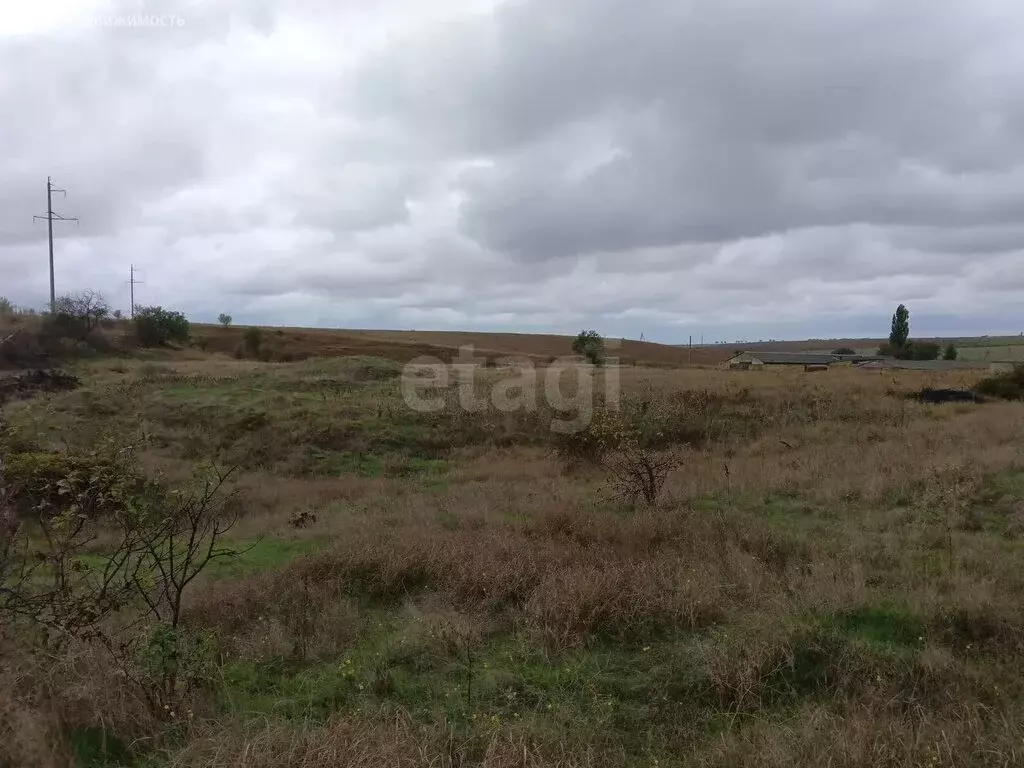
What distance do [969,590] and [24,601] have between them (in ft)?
24.8

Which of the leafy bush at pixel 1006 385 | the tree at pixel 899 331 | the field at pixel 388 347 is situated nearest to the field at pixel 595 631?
the leafy bush at pixel 1006 385

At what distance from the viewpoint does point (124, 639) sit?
4969mm

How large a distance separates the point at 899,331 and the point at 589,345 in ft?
173

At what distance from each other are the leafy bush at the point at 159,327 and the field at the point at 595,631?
45.8m

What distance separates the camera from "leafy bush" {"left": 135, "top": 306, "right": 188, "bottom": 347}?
5262 centimetres

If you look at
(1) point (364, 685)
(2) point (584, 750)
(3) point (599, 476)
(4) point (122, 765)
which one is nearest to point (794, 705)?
(2) point (584, 750)

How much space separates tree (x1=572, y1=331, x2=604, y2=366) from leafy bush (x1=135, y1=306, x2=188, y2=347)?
120 ft

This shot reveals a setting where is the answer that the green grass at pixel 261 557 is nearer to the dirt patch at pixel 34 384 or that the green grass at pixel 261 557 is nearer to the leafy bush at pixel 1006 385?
the dirt patch at pixel 34 384

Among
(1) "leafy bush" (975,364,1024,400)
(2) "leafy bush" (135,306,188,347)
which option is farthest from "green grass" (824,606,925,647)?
(2) "leafy bush" (135,306,188,347)

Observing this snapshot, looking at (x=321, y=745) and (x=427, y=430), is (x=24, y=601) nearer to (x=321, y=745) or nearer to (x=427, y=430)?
(x=321, y=745)

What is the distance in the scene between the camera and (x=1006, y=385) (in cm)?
2447

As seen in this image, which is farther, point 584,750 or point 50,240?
point 50,240

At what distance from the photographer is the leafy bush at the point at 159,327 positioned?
52.6m

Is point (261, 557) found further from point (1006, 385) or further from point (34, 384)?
point (1006, 385)
